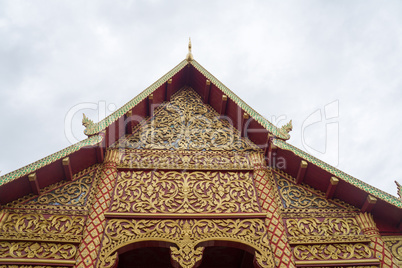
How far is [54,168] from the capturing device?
18.3 ft

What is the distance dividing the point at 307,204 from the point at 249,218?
1185mm

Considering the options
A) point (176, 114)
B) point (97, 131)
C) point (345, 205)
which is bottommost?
point (345, 205)

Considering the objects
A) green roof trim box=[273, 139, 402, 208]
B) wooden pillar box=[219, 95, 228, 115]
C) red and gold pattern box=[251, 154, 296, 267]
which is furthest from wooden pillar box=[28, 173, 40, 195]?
green roof trim box=[273, 139, 402, 208]

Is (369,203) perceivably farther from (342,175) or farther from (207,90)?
(207,90)

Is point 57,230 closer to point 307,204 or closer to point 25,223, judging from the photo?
point 25,223

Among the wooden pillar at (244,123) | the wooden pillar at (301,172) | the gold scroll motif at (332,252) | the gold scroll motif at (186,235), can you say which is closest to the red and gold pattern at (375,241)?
the gold scroll motif at (332,252)

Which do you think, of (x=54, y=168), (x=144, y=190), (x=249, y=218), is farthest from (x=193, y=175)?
(x=54, y=168)

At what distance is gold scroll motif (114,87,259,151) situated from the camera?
6.84 metres

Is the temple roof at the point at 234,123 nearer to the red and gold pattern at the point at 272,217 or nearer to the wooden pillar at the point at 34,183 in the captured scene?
the wooden pillar at the point at 34,183

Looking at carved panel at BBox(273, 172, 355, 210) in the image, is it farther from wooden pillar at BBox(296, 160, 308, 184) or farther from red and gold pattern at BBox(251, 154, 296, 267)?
red and gold pattern at BBox(251, 154, 296, 267)

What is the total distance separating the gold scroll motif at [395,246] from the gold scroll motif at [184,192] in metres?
2.16

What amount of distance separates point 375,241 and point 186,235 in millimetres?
3079

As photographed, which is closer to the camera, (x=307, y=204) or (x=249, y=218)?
(x=249, y=218)

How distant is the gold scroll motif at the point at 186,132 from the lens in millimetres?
6840
